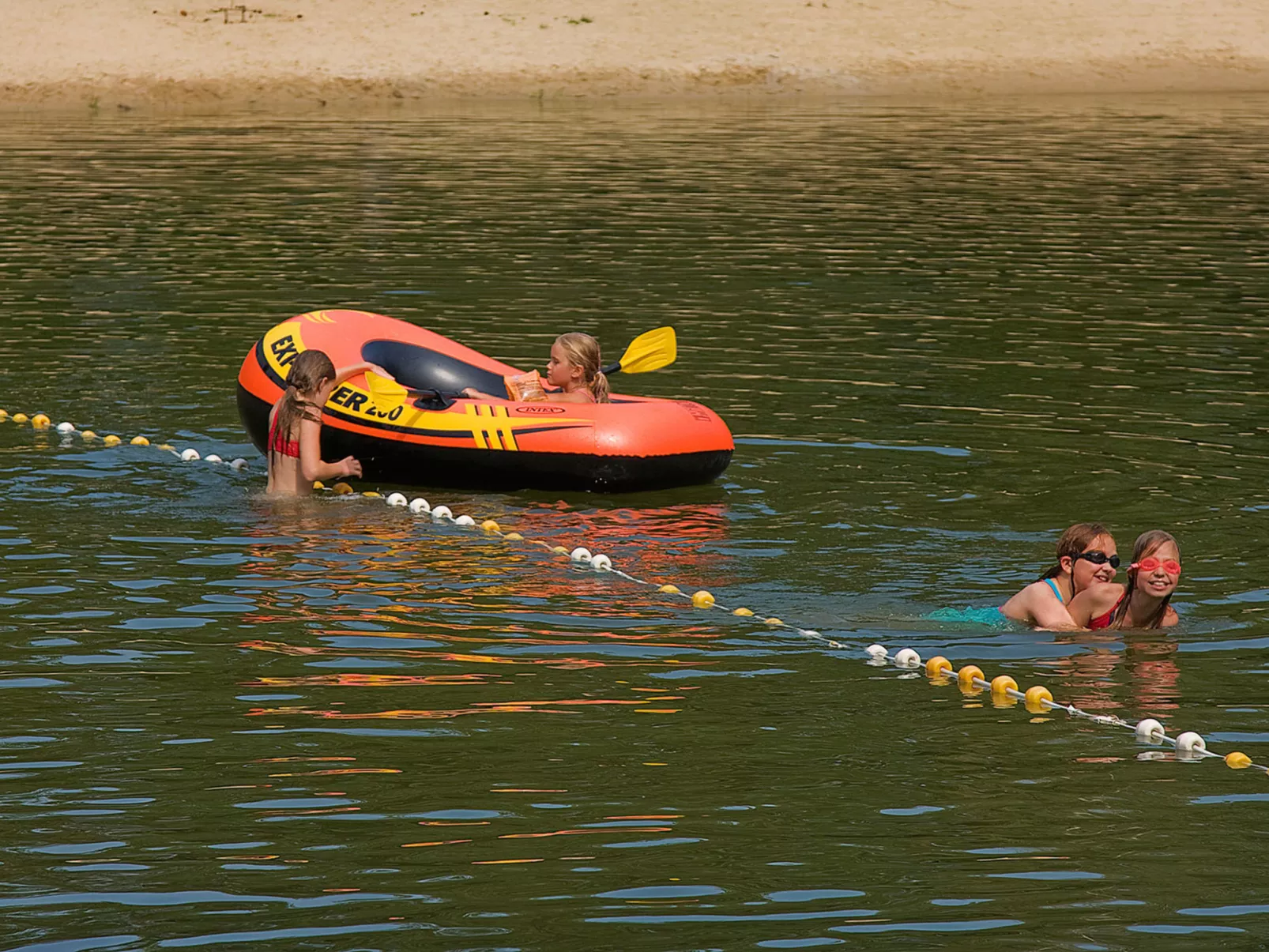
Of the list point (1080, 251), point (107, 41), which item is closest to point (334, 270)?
point (1080, 251)

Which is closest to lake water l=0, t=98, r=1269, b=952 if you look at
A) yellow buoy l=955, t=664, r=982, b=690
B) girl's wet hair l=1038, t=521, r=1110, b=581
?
yellow buoy l=955, t=664, r=982, b=690

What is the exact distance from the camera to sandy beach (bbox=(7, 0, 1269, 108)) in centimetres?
4494

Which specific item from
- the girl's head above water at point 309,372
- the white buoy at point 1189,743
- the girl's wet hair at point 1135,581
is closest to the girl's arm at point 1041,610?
the girl's wet hair at point 1135,581

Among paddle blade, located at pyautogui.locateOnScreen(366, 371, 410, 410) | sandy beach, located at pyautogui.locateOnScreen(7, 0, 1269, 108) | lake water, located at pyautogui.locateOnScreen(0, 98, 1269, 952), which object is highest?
sandy beach, located at pyautogui.locateOnScreen(7, 0, 1269, 108)

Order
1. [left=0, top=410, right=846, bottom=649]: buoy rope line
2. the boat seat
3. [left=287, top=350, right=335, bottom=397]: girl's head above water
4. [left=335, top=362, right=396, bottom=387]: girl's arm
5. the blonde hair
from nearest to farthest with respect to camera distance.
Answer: [left=0, top=410, right=846, bottom=649]: buoy rope line
[left=287, top=350, right=335, bottom=397]: girl's head above water
the blonde hair
[left=335, top=362, right=396, bottom=387]: girl's arm
the boat seat

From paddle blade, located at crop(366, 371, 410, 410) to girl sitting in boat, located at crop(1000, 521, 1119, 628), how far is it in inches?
190

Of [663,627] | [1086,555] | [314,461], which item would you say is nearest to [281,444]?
[314,461]

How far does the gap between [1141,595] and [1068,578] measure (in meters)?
0.40

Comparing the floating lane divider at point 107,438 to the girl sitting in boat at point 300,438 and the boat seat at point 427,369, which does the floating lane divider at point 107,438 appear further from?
the boat seat at point 427,369

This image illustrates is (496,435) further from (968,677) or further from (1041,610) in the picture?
(968,677)

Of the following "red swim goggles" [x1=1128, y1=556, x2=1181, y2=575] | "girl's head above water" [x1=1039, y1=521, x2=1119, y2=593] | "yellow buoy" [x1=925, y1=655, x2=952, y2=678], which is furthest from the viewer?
"girl's head above water" [x1=1039, y1=521, x2=1119, y2=593]

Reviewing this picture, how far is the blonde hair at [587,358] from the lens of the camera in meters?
13.0

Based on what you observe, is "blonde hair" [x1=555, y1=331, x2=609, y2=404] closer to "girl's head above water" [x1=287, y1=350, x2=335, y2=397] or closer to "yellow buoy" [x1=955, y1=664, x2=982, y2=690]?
"girl's head above water" [x1=287, y1=350, x2=335, y2=397]

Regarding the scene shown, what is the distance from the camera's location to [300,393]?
12.7m
